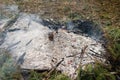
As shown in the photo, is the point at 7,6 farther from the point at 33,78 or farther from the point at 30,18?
the point at 33,78

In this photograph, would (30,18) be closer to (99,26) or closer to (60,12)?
(60,12)

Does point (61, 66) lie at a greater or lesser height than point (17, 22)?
lesser

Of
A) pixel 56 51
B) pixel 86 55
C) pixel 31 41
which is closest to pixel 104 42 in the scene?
pixel 86 55

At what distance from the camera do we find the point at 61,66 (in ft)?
10.8

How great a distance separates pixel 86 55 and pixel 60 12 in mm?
1418

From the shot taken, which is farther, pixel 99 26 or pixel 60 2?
pixel 60 2

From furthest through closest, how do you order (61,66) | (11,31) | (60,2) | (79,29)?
1. (60,2)
2. (79,29)
3. (11,31)
4. (61,66)

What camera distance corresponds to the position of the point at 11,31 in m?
3.93

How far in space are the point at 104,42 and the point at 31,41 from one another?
3.48 feet

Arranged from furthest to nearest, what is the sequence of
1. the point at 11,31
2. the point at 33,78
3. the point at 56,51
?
the point at 11,31, the point at 56,51, the point at 33,78

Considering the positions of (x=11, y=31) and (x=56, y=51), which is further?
(x=11, y=31)

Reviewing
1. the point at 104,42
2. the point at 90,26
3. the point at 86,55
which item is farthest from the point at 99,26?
the point at 86,55

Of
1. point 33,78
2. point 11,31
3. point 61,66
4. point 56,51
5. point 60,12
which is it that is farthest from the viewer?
point 60,12

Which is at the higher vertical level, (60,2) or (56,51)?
(60,2)
